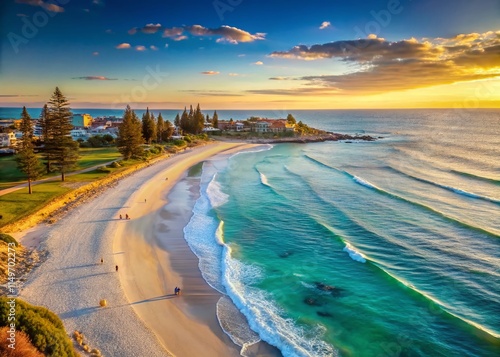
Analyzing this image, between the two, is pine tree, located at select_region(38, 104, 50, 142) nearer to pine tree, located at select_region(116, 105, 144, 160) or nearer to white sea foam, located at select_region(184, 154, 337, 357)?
pine tree, located at select_region(116, 105, 144, 160)

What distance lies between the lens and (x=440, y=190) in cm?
4156

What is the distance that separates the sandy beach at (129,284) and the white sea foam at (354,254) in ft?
33.9

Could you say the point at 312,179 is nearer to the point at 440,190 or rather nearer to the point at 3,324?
the point at 440,190

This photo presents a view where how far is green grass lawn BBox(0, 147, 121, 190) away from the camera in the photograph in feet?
129

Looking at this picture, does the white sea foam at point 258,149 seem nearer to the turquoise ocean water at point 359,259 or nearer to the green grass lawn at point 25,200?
the turquoise ocean water at point 359,259

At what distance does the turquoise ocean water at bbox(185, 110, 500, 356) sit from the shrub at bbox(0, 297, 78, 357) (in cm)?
758

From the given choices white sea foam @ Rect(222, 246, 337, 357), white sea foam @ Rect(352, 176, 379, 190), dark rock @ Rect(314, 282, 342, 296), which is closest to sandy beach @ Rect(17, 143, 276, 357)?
white sea foam @ Rect(222, 246, 337, 357)

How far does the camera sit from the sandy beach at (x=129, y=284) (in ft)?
52.4

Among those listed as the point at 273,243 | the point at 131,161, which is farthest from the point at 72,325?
the point at 131,161

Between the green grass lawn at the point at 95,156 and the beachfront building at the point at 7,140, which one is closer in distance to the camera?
the green grass lawn at the point at 95,156

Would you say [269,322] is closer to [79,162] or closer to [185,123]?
[79,162]

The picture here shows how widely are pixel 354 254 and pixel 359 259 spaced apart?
628 mm

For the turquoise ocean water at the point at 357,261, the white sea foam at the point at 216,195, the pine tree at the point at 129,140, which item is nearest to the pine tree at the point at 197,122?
the pine tree at the point at 129,140

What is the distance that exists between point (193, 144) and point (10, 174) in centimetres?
4667
